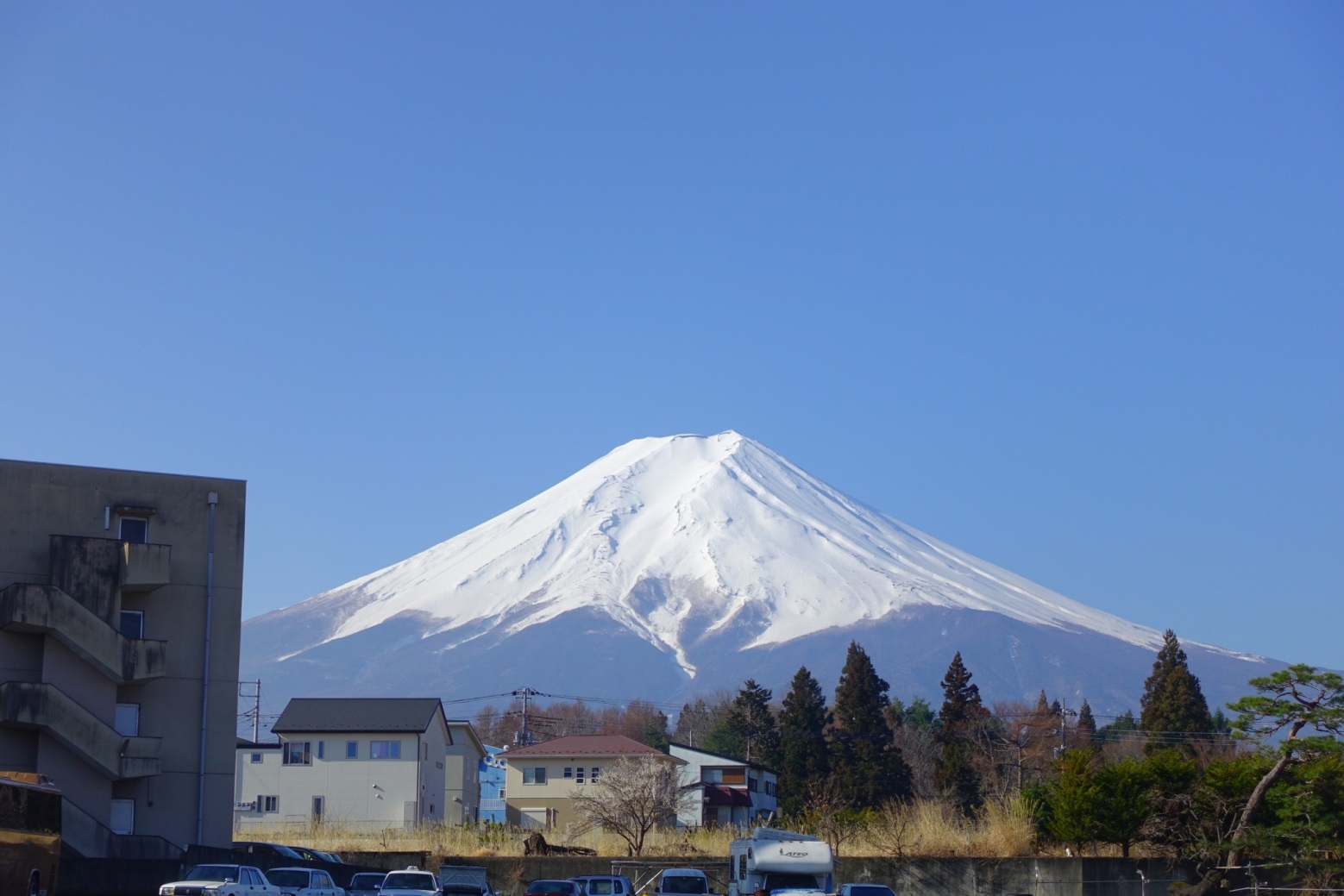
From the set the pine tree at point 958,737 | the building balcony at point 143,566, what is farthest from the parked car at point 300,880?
the pine tree at point 958,737

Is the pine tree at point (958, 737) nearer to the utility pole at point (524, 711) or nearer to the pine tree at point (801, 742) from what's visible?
the pine tree at point (801, 742)

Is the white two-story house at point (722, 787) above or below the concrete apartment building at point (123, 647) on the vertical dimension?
below

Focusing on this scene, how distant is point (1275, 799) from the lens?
34.3 metres

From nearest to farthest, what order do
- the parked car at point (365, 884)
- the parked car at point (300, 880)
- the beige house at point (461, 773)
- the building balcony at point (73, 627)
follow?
the parked car at point (300, 880), the parked car at point (365, 884), the building balcony at point (73, 627), the beige house at point (461, 773)

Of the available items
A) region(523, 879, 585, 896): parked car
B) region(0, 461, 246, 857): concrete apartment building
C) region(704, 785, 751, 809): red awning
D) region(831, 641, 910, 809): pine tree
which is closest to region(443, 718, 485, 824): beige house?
region(704, 785, 751, 809): red awning

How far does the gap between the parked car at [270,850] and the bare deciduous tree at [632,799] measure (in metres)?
11.8

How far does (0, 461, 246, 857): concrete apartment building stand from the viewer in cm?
3484

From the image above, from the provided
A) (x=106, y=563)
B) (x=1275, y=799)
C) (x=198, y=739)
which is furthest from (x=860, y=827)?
(x=106, y=563)

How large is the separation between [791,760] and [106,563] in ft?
163

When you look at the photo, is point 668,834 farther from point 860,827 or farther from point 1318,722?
point 1318,722

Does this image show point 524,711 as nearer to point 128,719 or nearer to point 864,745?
point 864,745

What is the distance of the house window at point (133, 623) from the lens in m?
37.6

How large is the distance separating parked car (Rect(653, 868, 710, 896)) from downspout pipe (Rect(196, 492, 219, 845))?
12.6 meters

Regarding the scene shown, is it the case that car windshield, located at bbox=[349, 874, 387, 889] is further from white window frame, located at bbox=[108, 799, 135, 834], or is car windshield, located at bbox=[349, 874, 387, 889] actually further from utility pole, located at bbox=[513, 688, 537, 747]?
utility pole, located at bbox=[513, 688, 537, 747]
